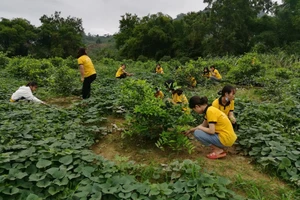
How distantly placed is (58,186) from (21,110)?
8.66ft

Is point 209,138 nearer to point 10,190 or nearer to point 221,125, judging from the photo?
point 221,125

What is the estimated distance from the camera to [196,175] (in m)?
2.69

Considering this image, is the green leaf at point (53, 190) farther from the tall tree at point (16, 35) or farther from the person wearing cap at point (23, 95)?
the tall tree at point (16, 35)

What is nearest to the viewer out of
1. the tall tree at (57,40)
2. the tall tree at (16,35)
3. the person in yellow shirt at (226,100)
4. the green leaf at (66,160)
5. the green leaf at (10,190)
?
the green leaf at (10,190)

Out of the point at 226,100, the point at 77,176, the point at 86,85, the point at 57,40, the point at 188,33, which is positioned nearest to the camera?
the point at 77,176

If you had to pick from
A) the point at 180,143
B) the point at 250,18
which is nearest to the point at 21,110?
the point at 180,143

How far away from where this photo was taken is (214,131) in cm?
349

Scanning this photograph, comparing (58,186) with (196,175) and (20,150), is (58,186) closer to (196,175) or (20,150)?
(20,150)

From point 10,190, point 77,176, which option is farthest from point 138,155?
point 10,190

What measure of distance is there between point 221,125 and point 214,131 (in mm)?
129

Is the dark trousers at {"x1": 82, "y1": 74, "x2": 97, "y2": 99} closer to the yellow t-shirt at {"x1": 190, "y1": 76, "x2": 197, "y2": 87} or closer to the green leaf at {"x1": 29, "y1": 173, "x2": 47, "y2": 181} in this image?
the green leaf at {"x1": 29, "y1": 173, "x2": 47, "y2": 181}

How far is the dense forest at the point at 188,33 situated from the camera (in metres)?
25.4

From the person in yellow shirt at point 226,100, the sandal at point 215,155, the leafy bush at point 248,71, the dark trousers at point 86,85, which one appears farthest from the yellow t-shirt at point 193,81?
the sandal at point 215,155

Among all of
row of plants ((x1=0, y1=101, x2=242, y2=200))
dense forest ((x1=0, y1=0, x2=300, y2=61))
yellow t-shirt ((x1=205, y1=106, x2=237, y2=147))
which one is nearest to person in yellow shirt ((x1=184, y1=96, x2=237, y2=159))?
yellow t-shirt ((x1=205, y1=106, x2=237, y2=147))
